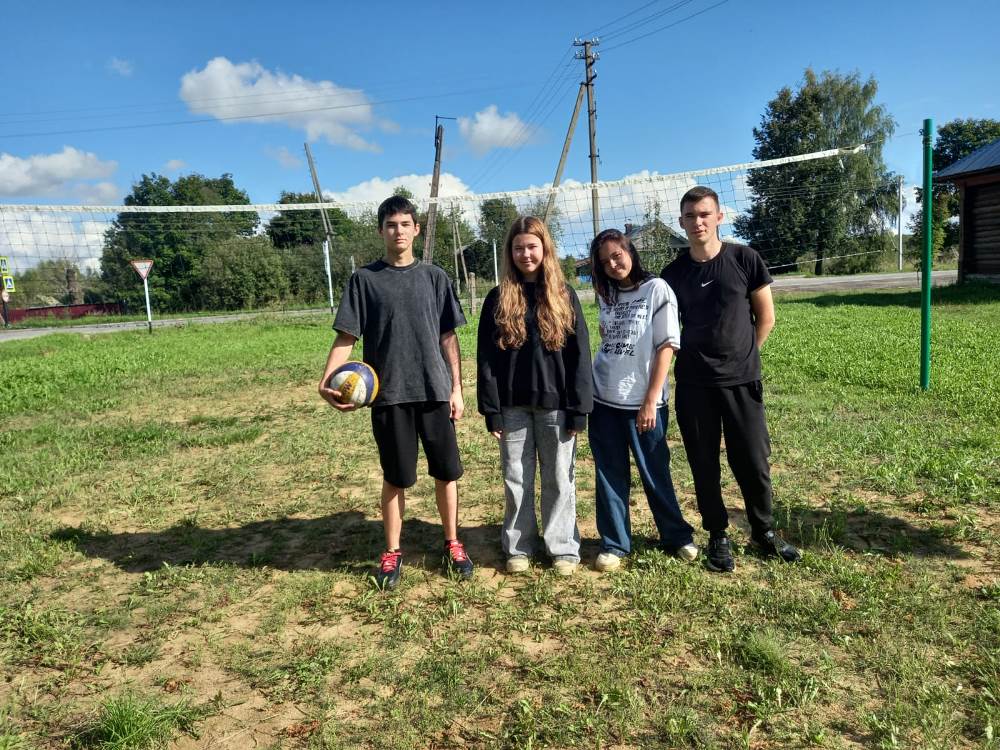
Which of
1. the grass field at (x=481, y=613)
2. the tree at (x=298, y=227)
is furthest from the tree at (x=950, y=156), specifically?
the grass field at (x=481, y=613)

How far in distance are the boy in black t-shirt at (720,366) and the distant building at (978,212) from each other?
16.1m

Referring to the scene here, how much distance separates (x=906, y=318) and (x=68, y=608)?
43.0 ft

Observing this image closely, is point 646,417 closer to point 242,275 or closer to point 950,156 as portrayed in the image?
point 242,275

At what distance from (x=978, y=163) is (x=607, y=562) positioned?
57.6ft

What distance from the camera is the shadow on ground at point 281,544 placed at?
345 centimetres

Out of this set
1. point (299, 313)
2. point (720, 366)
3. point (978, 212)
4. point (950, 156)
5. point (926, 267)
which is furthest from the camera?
point (950, 156)

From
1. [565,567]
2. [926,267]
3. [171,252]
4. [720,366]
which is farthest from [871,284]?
[171,252]

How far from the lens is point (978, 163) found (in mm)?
15414

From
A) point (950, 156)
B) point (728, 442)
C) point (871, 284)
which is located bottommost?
point (728, 442)

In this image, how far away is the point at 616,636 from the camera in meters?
2.57

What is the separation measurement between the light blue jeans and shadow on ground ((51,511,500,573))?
1.00 ft

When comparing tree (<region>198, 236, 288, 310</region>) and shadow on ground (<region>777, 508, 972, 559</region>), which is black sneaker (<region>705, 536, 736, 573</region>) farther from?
tree (<region>198, 236, 288, 310</region>)

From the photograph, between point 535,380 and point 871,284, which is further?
point 871,284

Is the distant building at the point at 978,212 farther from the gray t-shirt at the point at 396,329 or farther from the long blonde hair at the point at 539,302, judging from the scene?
the gray t-shirt at the point at 396,329
